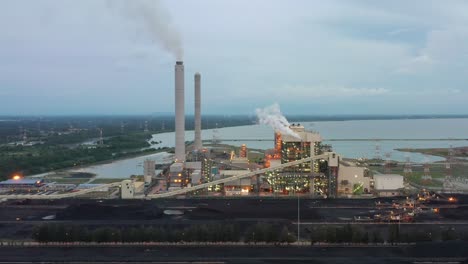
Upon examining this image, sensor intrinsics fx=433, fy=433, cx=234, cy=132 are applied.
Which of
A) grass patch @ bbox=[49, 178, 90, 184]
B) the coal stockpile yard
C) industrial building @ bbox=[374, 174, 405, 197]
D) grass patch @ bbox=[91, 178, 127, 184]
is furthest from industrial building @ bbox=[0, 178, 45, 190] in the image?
industrial building @ bbox=[374, 174, 405, 197]

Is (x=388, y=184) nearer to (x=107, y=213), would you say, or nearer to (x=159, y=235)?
(x=159, y=235)

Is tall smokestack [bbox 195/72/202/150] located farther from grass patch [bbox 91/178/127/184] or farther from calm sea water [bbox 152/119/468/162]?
calm sea water [bbox 152/119/468/162]

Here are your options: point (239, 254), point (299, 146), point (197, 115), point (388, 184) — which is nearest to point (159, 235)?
point (239, 254)

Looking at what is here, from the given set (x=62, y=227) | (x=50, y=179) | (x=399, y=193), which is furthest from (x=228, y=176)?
(x=50, y=179)

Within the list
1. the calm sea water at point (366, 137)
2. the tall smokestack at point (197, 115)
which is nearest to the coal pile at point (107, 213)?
the tall smokestack at point (197, 115)

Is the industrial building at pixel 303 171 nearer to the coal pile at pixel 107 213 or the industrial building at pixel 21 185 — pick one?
the coal pile at pixel 107 213

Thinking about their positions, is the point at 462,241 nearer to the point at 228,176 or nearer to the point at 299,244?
the point at 299,244
